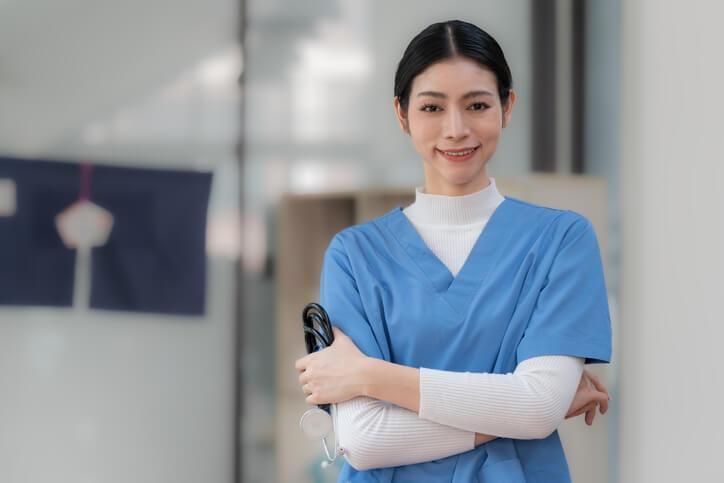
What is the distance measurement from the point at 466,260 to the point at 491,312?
0.27 feet

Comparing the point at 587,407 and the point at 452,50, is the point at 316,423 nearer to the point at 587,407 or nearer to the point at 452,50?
the point at 587,407

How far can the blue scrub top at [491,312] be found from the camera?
110cm

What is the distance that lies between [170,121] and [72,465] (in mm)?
1124

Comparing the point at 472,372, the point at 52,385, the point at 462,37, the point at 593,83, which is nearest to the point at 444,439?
the point at 472,372

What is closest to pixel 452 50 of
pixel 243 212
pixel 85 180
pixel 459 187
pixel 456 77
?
pixel 456 77

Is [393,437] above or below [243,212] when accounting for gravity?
below

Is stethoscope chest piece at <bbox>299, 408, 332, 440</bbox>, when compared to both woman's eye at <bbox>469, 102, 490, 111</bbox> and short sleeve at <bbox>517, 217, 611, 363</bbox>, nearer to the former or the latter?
short sleeve at <bbox>517, 217, 611, 363</bbox>

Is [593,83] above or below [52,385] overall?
above

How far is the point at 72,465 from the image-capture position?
2.90 meters

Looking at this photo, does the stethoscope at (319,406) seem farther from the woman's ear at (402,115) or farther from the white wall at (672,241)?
the white wall at (672,241)

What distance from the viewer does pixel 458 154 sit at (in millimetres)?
1155

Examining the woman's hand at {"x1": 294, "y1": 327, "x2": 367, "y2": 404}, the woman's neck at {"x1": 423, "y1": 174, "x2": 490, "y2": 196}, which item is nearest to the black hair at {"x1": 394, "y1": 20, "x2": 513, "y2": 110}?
the woman's neck at {"x1": 423, "y1": 174, "x2": 490, "y2": 196}

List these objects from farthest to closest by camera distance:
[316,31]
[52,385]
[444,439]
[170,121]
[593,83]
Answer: [593,83] < [316,31] < [170,121] < [52,385] < [444,439]

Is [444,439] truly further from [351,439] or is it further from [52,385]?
[52,385]
